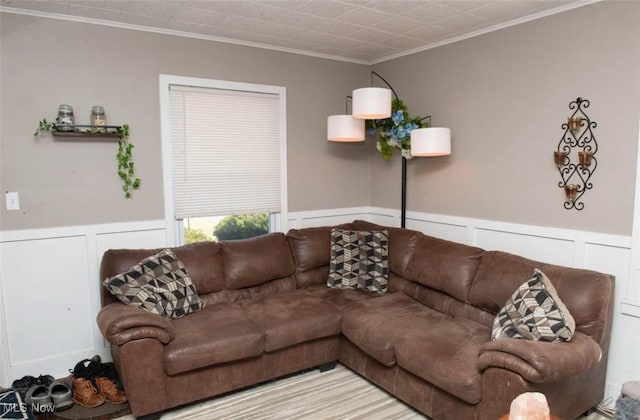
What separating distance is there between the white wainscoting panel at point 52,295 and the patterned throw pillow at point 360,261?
1.72 m

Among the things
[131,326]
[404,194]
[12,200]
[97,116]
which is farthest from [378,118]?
[12,200]

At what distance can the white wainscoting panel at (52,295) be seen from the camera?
3023 millimetres

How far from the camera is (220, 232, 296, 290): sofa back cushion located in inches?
135

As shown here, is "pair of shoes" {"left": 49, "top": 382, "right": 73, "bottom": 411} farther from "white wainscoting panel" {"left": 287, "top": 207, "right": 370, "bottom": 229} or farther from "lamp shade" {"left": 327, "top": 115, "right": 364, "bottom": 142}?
"lamp shade" {"left": 327, "top": 115, "right": 364, "bottom": 142}

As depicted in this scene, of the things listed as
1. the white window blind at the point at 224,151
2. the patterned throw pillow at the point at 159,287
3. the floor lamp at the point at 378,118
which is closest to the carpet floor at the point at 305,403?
the patterned throw pillow at the point at 159,287

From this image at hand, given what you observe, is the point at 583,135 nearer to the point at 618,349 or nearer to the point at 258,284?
the point at 618,349

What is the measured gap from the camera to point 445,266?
3184mm

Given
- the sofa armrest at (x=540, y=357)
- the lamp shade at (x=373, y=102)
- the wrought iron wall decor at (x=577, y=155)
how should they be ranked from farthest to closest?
the lamp shade at (x=373, y=102)
the wrought iron wall decor at (x=577, y=155)
the sofa armrest at (x=540, y=357)

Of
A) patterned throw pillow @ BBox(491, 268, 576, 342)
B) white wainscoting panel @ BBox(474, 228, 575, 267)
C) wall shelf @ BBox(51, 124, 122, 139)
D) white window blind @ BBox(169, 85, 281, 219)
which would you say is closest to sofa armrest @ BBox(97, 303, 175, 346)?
Result: white window blind @ BBox(169, 85, 281, 219)

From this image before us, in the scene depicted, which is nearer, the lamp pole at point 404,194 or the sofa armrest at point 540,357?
the sofa armrest at point 540,357

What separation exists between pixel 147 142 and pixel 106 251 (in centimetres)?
93

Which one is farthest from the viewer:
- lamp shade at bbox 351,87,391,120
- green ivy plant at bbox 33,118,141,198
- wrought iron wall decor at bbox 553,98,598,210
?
green ivy plant at bbox 33,118,141,198

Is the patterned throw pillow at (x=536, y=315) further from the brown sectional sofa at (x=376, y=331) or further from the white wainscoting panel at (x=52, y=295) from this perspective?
the white wainscoting panel at (x=52, y=295)

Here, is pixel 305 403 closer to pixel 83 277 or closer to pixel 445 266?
pixel 445 266
